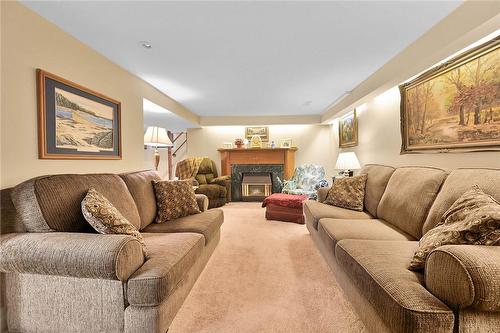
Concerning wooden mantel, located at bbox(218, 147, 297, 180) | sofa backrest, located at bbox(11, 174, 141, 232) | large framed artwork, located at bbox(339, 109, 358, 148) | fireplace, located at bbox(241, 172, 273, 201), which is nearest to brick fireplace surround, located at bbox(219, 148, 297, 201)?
wooden mantel, located at bbox(218, 147, 297, 180)

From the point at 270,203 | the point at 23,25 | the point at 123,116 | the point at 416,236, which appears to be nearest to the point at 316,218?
the point at 416,236

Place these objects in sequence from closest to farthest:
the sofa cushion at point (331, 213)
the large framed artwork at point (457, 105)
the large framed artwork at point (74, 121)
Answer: the large framed artwork at point (457, 105)
the large framed artwork at point (74, 121)
the sofa cushion at point (331, 213)

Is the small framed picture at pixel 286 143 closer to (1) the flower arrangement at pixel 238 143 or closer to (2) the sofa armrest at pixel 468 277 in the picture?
(1) the flower arrangement at pixel 238 143

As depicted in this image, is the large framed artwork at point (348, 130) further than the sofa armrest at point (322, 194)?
Yes

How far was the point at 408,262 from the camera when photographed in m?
1.34

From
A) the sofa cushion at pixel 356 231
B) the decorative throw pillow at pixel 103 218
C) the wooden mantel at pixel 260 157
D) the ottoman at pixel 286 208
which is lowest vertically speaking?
the ottoman at pixel 286 208

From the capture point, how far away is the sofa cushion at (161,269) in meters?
1.26

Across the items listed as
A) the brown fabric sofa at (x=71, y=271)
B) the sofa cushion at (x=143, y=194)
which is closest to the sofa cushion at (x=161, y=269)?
the brown fabric sofa at (x=71, y=271)

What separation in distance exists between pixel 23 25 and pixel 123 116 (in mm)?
1235

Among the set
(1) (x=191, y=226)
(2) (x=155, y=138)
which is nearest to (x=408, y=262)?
(1) (x=191, y=226)

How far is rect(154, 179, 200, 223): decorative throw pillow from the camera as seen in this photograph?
242cm

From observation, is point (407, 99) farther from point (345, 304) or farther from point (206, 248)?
point (206, 248)

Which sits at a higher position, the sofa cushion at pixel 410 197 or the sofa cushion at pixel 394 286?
the sofa cushion at pixel 410 197

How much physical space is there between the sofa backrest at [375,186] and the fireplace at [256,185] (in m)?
3.32
